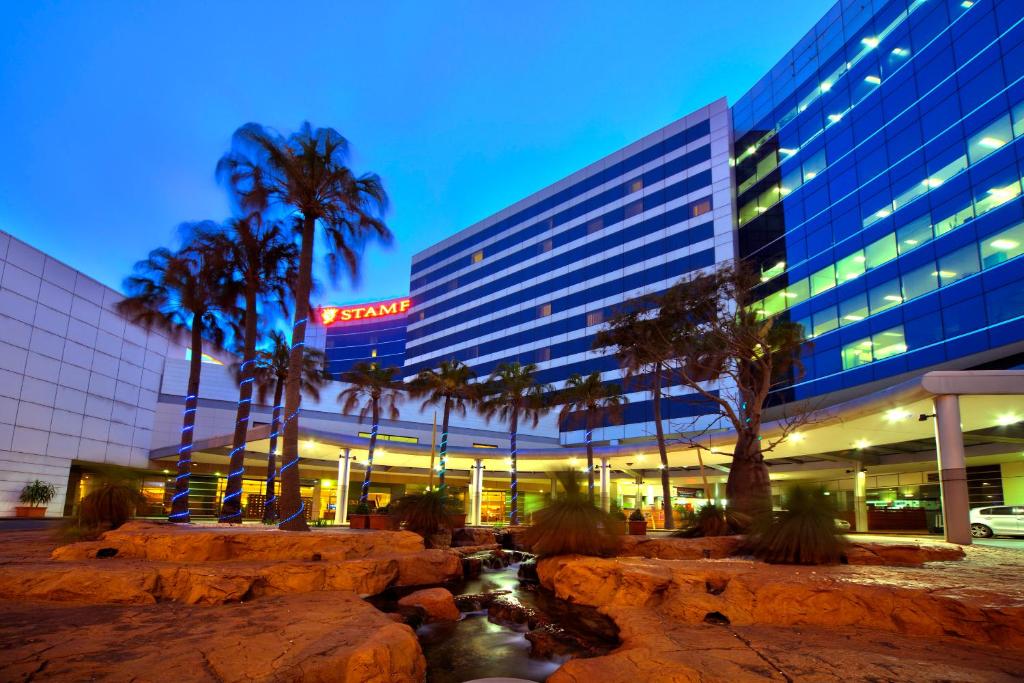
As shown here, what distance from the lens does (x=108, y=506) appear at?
51.8ft

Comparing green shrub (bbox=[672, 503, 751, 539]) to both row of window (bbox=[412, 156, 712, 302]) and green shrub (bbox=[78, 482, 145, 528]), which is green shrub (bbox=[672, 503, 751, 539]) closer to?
green shrub (bbox=[78, 482, 145, 528])

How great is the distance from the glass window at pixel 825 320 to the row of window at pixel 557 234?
16861 millimetres

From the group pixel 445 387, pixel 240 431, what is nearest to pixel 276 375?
pixel 445 387

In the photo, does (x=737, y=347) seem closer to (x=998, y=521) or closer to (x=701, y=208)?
(x=998, y=521)

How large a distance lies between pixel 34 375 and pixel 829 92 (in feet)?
170

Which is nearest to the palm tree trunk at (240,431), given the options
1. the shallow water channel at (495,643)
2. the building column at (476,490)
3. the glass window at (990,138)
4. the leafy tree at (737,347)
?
the shallow water channel at (495,643)

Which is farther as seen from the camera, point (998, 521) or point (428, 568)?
point (998, 521)

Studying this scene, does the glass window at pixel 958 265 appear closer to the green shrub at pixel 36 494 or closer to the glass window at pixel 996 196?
the glass window at pixel 996 196

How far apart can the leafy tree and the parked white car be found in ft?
36.3

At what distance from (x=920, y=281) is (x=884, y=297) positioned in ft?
7.56

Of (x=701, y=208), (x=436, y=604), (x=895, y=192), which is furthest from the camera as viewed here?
(x=701, y=208)

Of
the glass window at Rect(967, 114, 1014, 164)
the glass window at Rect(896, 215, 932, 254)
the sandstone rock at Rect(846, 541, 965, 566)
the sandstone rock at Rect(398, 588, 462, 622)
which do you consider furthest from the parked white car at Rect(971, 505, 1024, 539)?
the sandstone rock at Rect(398, 588, 462, 622)

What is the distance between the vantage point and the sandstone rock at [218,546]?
13.3 m

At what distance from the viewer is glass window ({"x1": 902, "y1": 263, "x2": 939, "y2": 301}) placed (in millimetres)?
31562
